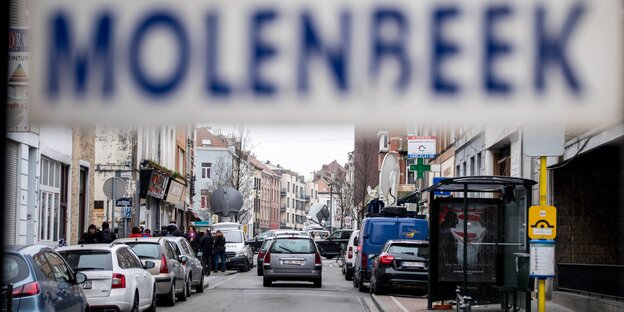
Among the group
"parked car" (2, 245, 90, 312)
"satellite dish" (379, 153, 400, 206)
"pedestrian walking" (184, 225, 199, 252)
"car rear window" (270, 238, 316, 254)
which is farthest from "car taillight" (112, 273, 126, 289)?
"satellite dish" (379, 153, 400, 206)

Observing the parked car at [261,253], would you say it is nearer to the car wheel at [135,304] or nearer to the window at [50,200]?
the window at [50,200]

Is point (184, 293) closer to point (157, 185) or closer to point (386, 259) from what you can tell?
point (386, 259)

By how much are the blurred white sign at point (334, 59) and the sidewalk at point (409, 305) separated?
16637 millimetres

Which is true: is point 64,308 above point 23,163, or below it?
below

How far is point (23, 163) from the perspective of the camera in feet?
76.9

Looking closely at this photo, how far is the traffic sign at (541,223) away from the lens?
13523mm

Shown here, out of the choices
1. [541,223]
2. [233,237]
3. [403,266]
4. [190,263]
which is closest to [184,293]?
[190,263]

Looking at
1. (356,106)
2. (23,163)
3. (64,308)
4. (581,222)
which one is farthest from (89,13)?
(23,163)

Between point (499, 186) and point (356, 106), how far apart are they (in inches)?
575

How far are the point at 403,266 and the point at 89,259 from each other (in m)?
9.90

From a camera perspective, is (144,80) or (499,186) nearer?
(144,80)

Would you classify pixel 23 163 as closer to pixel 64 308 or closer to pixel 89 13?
pixel 64 308

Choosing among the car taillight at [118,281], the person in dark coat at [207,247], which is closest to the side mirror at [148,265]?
the car taillight at [118,281]

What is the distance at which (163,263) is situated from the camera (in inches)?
801
